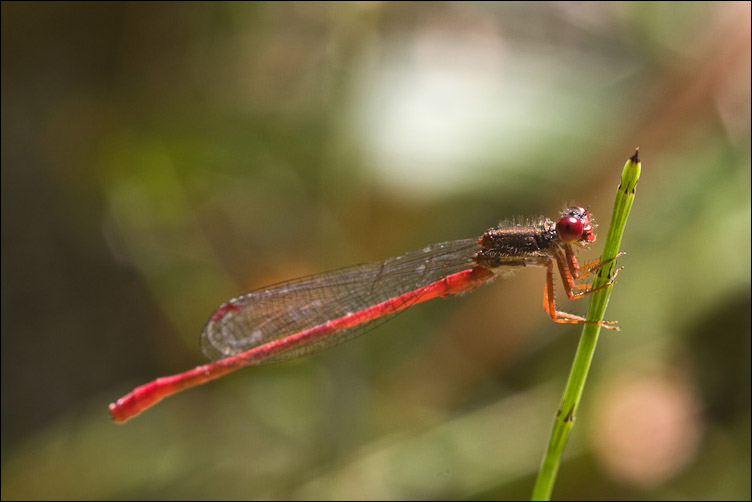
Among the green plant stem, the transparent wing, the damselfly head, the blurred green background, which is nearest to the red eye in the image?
the damselfly head

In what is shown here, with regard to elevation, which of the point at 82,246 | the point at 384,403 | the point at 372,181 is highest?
the point at 82,246

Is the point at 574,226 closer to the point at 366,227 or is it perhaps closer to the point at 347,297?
the point at 347,297

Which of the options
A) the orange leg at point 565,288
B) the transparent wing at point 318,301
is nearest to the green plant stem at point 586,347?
the orange leg at point 565,288

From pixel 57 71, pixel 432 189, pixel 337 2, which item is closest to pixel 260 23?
pixel 337 2

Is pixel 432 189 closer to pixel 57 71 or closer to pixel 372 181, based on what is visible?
pixel 372 181

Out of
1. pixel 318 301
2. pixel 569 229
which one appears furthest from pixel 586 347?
pixel 318 301

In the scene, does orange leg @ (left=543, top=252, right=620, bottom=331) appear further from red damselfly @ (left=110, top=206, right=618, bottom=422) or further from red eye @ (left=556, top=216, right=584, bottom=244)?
red eye @ (left=556, top=216, right=584, bottom=244)
